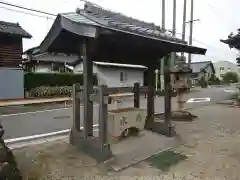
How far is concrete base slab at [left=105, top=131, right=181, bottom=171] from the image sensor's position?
4.71 meters

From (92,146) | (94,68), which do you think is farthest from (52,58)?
(92,146)

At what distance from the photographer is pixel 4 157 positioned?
11.3ft

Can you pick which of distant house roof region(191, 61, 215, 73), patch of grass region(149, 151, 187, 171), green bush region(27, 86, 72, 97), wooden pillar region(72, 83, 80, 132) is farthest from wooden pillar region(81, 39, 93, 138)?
distant house roof region(191, 61, 215, 73)

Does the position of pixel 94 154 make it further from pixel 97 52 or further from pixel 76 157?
pixel 97 52

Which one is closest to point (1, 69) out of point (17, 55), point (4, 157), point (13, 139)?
point (17, 55)

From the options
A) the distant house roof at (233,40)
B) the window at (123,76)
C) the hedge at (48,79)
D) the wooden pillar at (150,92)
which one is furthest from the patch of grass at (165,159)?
the window at (123,76)

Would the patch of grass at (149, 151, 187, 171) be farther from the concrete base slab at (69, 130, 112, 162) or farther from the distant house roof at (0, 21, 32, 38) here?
the distant house roof at (0, 21, 32, 38)

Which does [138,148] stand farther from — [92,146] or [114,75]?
[114,75]

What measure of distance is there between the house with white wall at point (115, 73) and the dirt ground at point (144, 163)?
19752mm

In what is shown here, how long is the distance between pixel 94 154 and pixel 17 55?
14280 mm

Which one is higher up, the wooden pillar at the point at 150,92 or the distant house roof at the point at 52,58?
the distant house roof at the point at 52,58

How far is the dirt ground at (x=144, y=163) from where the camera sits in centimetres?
418

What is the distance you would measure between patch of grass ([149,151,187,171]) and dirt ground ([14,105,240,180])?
0.09 meters

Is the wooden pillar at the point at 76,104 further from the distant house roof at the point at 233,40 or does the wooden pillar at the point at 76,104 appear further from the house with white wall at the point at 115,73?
the house with white wall at the point at 115,73
